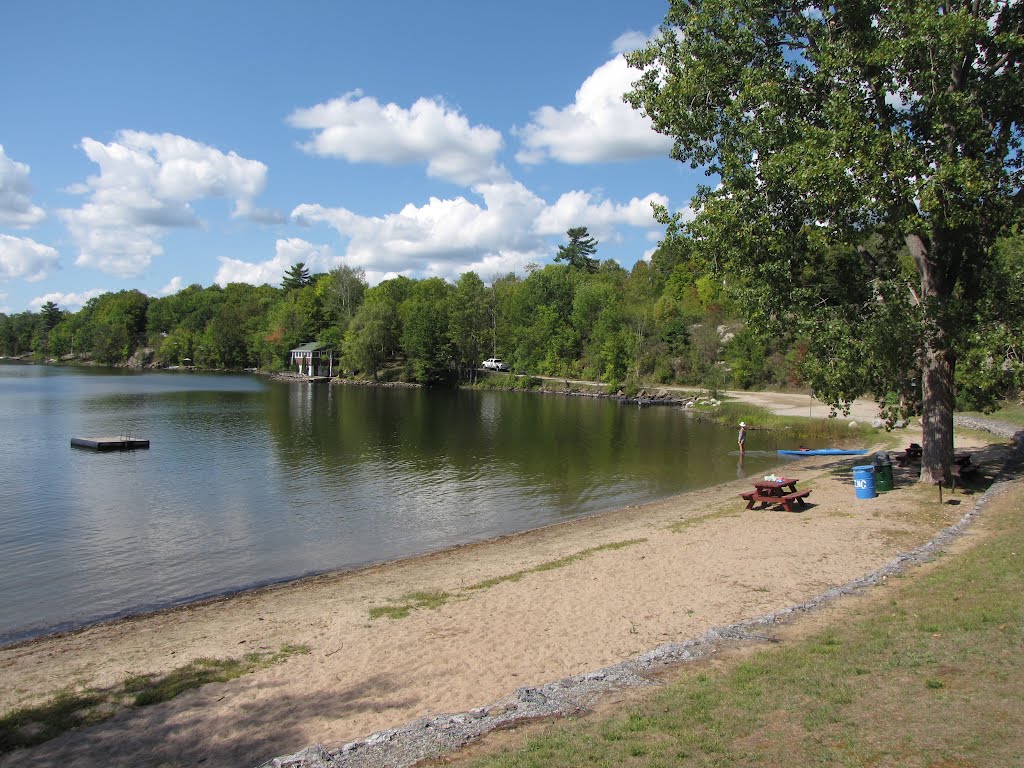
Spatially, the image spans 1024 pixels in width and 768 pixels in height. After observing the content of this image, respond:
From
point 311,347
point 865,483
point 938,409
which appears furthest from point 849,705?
point 311,347

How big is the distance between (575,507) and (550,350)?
270 feet

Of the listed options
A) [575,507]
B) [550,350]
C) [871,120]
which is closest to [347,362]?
[550,350]

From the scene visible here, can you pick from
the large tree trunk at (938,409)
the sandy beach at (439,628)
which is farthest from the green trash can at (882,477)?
the sandy beach at (439,628)

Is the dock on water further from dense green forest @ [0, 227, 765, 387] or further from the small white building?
the small white building

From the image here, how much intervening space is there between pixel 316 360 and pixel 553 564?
361 ft

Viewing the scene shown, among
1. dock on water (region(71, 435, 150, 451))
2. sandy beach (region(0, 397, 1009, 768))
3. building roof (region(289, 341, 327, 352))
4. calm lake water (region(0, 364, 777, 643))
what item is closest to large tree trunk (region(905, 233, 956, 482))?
sandy beach (region(0, 397, 1009, 768))

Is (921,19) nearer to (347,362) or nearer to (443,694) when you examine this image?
(443,694)

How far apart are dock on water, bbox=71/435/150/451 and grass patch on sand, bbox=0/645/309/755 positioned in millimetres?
31830

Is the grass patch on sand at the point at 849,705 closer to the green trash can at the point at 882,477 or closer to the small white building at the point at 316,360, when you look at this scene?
the green trash can at the point at 882,477

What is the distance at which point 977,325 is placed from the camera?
60.6ft

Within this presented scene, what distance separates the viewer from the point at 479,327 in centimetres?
11575

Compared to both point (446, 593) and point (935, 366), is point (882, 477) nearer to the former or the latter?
point (935, 366)

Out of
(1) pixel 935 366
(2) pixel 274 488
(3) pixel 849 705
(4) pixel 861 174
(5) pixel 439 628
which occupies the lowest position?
(2) pixel 274 488

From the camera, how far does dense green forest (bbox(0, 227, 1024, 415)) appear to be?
278 ft
